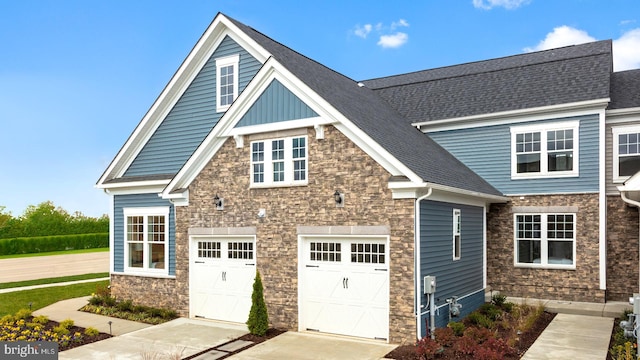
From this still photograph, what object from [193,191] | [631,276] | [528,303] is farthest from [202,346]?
[631,276]

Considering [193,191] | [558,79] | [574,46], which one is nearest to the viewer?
[193,191]

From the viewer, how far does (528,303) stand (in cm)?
1658

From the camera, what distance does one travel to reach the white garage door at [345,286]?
12.6m

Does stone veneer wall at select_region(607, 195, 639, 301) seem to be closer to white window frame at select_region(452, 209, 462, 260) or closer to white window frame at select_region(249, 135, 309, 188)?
white window frame at select_region(452, 209, 462, 260)

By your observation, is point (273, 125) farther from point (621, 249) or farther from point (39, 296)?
point (39, 296)

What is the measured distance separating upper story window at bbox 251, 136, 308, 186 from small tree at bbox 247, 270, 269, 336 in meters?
2.74

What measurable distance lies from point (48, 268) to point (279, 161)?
87.9ft

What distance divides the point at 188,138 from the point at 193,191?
126 inches

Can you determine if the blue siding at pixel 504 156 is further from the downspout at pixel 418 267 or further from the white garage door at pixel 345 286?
the white garage door at pixel 345 286

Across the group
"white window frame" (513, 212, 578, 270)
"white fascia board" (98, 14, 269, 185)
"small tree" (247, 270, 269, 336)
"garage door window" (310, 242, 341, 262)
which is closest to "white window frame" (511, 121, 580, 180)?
"white window frame" (513, 212, 578, 270)

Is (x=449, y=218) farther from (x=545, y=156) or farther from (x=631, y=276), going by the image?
(x=631, y=276)

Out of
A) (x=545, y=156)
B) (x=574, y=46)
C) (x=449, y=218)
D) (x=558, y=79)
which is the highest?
(x=574, y=46)

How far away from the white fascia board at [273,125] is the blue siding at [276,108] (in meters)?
0.12

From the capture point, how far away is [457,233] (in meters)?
14.4
